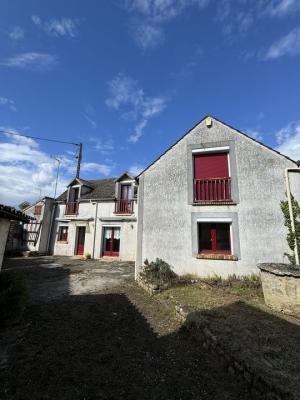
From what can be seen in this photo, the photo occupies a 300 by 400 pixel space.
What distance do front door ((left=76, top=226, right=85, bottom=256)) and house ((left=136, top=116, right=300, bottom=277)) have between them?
33.7ft

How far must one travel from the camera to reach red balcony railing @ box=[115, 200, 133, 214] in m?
17.5

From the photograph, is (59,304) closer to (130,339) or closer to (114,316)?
(114,316)

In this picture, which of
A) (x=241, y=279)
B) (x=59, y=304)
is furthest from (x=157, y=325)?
(x=241, y=279)

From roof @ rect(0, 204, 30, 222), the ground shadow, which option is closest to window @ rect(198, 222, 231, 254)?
the ground shadow

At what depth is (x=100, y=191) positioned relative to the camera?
19797 mm

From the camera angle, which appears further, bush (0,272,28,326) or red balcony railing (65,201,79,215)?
red balcony railing (65,201,79,215)

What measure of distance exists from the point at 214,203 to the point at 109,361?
6978mm

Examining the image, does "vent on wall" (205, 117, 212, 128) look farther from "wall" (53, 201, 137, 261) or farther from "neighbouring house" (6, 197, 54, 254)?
"neighbouring house" (6, 197, 54, 254)

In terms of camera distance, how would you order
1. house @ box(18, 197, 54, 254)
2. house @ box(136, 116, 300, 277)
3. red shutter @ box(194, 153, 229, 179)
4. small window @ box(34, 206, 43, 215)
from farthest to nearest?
small window @ box(34, 206, 43, 215) → house @ box(18, 197, 54, 254) → red shutter @ box(194, 153, 229, 179) → house @ box(136, 116, 300, 277)

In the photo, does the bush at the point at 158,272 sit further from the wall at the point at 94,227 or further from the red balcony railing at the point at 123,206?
the red balcony railing at the point at 123,206

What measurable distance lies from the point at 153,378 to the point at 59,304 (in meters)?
4.39

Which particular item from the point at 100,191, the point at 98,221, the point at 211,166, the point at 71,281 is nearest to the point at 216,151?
the point at 211,166

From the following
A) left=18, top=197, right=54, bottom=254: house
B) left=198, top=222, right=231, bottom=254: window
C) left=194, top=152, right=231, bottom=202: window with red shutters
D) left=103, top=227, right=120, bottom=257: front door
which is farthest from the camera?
left=18, top=197, right=54, bottom=254: house

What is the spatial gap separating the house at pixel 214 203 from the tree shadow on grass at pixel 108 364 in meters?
4.18
